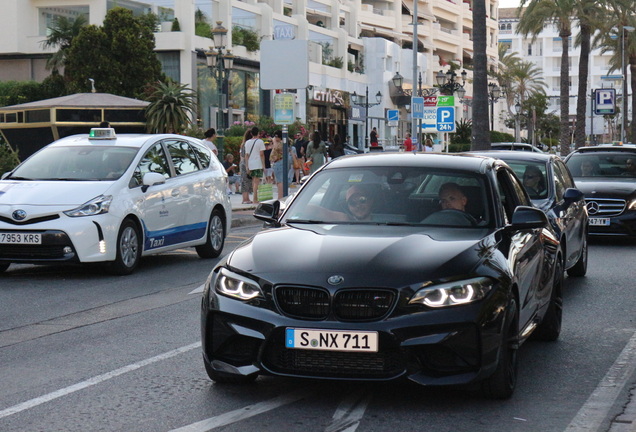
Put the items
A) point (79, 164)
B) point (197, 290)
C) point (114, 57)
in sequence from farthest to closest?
point (114, 57) < point (79, 164) < point (197, 290)

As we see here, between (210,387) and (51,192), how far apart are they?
6641 millimetres

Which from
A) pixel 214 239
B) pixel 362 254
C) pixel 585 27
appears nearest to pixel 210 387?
pixel 362 254

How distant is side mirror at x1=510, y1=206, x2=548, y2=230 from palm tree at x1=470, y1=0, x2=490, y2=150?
901 inches

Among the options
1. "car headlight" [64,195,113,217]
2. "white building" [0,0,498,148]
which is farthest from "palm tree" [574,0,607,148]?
"car headlight" [64,195,113,217]

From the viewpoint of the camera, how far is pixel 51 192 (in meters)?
12.7

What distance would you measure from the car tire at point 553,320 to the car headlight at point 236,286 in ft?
9.79

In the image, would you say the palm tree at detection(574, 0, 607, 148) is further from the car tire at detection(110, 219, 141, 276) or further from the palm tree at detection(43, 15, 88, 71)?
the car tire at detection(110, 219, 141, 276)

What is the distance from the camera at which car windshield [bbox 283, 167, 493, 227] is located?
23.2 feet

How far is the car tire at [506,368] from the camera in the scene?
6082mm

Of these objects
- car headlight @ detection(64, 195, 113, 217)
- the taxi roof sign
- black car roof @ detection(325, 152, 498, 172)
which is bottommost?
car headlight @ detection(64, 195, 113, 217)

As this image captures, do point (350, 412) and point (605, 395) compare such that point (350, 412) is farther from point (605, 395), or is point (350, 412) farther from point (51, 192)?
point (51, 192)

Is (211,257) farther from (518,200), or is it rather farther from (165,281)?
(518,200)

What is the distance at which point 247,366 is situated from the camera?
6.09 m

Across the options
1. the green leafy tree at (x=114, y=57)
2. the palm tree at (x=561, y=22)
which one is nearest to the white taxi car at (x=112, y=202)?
the green leafy tree at (x=114, y=57)
